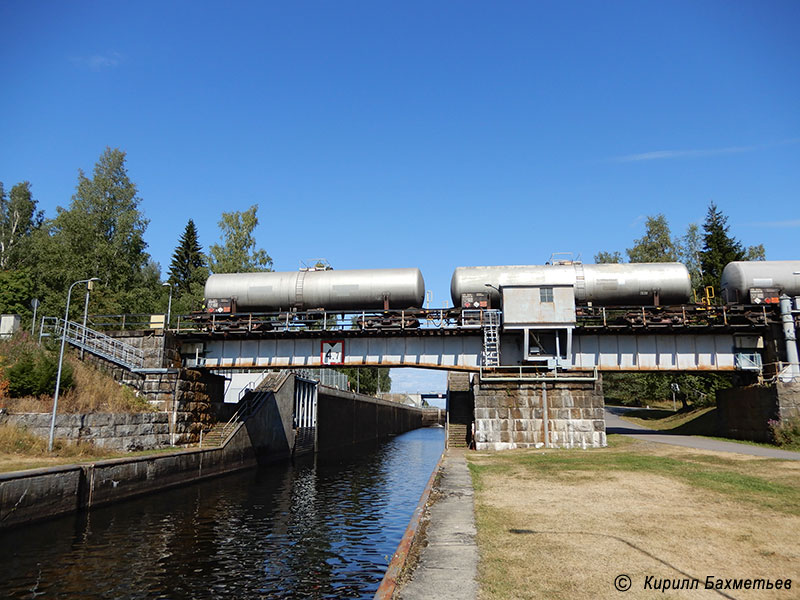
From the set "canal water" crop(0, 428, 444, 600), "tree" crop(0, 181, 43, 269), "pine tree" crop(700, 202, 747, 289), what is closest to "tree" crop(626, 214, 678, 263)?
"pine tree" crop(700, 202, 747, 289)

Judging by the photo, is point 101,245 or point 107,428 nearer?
point 107,428

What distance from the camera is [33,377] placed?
81.8 feet

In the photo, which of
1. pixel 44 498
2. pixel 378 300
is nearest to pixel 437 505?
pixel 44 498

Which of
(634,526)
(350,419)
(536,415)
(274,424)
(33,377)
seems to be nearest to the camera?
(634,526)

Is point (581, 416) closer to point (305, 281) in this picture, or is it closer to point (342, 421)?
point (305, 281)

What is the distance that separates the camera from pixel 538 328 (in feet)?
101

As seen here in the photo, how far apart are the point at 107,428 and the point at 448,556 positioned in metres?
23.3

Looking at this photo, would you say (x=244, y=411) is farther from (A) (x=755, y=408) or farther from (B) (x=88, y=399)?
(A) (x=755, y=408)

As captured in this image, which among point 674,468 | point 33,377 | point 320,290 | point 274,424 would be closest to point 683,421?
point 674,468

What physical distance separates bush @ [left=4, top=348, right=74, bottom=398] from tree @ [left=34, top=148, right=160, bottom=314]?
88.7 ft

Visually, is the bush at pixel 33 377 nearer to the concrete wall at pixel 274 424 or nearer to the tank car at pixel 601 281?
the concrete wall at pixel 274 424

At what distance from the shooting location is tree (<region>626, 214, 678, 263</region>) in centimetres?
6325

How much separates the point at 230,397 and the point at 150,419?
19455 millimetres

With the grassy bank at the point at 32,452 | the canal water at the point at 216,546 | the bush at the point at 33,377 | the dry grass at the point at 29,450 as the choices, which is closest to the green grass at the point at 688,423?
the canal water at the point at 216,546
